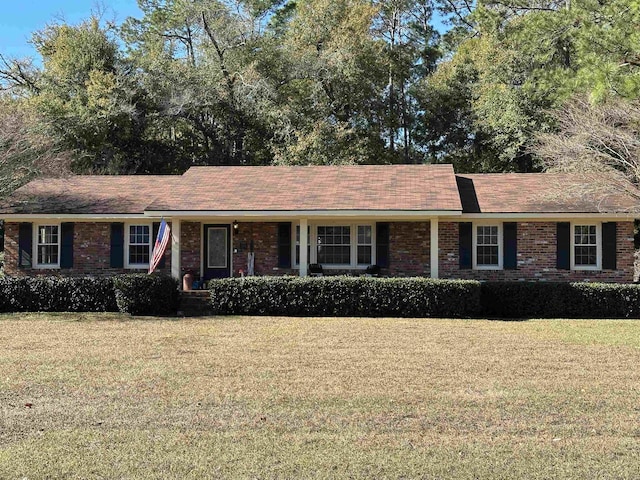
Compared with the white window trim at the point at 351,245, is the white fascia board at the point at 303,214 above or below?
above

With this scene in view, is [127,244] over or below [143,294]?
over

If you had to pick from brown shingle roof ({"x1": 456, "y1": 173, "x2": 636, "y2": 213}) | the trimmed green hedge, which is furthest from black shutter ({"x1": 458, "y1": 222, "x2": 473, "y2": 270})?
the trimmed green hedge

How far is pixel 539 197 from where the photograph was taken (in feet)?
63.6

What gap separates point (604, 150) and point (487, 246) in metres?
4.18

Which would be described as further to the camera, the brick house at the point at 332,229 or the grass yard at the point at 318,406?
the brick house at the point at 332,229

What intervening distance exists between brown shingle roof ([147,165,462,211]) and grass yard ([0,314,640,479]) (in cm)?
592

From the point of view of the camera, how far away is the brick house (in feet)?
59.9

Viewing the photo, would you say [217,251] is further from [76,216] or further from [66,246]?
[66,246]

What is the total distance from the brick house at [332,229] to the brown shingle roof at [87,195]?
68 mm

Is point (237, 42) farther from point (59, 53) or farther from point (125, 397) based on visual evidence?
point (125, 397)

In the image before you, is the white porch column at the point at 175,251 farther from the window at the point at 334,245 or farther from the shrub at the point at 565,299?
the shrub at the point at 565,299

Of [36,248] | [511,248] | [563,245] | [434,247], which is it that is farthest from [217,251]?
[563,245]

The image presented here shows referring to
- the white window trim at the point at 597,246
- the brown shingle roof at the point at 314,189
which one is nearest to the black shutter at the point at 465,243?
the brown shingle roof at the point at 314,189

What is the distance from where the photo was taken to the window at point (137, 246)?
65.6 feet
